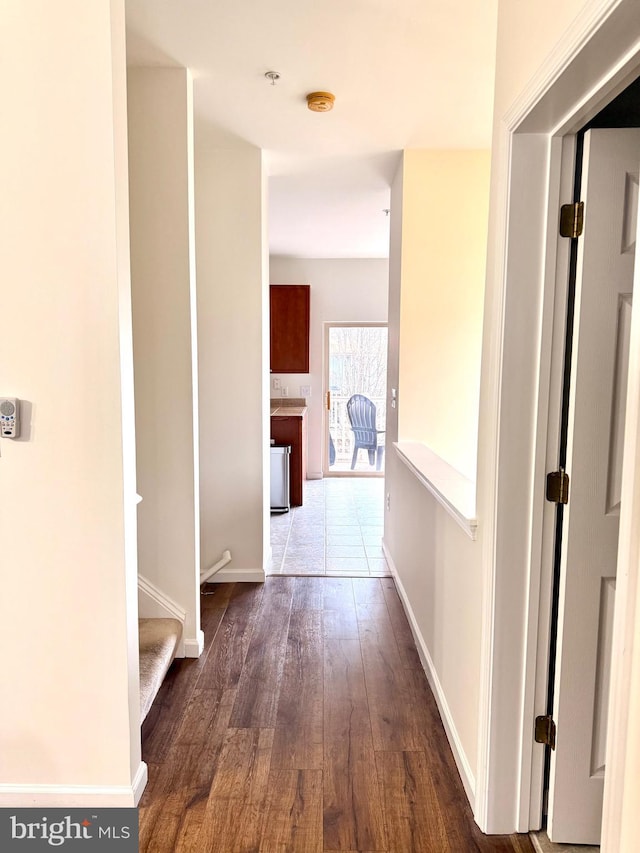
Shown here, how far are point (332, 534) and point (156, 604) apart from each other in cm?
218

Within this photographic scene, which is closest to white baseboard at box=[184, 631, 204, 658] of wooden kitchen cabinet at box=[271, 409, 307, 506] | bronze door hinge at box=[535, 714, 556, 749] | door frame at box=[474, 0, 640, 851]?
door frame at box=[474, 0, 640, 851]

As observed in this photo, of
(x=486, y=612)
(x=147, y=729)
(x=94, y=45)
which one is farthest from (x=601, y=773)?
(x=94, y=45)

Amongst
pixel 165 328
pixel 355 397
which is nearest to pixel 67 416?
pixel 165 328

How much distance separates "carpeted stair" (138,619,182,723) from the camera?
209cm

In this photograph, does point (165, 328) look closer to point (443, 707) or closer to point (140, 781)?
point (140, 781)

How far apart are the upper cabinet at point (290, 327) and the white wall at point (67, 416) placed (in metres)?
4.96

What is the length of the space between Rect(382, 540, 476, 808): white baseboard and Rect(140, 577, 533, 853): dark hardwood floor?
0.03 meters

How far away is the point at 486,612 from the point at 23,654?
4.49 ft

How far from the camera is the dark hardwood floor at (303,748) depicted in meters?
1.60

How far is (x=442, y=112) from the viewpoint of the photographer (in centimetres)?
264

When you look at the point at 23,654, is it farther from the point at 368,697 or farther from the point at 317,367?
the point at 317,367

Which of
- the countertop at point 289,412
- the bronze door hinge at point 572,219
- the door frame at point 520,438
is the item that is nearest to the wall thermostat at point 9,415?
the door frame at point 520,438

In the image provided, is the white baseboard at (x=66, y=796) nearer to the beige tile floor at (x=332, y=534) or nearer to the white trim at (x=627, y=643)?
the white trim at (x=627, y=643)

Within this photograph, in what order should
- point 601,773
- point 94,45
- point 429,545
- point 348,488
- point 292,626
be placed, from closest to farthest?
point 94,45
point 601,773
point 429,545
point 292,626
point 348,488
